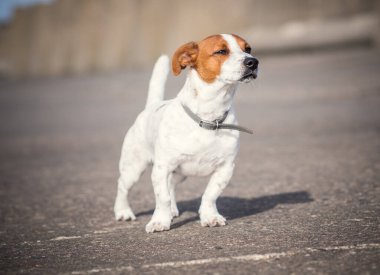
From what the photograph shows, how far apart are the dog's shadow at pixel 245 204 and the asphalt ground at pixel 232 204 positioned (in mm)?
12

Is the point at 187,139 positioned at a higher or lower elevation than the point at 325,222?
higher

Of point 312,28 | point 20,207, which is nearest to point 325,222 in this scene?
point 20,207

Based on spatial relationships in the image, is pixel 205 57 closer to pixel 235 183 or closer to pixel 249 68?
pixel 249 68

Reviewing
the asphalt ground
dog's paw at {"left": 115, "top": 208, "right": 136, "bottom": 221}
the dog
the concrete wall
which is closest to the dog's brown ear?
the dog

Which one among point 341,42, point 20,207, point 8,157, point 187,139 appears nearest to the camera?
point 187,139

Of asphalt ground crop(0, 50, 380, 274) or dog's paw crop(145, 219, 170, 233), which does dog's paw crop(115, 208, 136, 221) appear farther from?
dog's paw crop(145, 219, 170, 233)

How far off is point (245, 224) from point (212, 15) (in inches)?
1920

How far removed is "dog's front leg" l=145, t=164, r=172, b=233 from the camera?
540cm

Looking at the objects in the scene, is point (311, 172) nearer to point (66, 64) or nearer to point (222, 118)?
point (222, 118)

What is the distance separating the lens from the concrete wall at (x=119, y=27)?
44.7m

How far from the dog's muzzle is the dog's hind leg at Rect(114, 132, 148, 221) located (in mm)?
1325

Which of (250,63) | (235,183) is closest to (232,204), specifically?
(235,183)

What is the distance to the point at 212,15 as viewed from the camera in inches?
2092

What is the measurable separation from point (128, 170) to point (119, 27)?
183 feet
